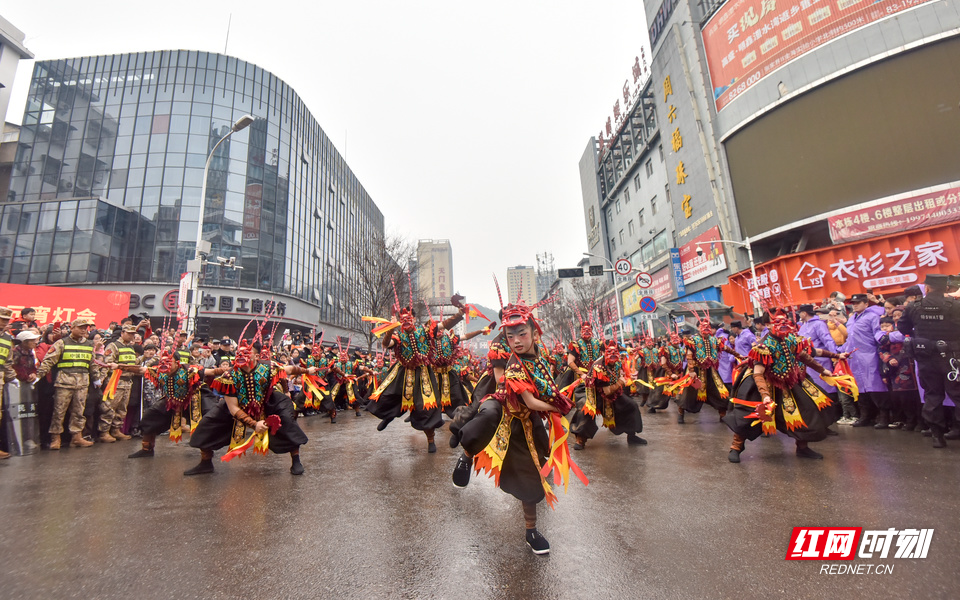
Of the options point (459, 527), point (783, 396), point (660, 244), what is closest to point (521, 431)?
point (459, 527)

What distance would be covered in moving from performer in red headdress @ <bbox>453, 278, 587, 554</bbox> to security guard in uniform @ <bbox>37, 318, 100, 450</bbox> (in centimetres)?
799

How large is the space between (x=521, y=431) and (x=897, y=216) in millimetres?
22396

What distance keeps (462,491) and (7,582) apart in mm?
3334

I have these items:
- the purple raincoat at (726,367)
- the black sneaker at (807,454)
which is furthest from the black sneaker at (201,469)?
the purple raincoat at (726,367)

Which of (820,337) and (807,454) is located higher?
(820,337)

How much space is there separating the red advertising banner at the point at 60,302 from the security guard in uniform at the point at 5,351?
314 inches

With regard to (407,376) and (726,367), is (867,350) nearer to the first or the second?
(726,367)

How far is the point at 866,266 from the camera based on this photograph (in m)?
18.5

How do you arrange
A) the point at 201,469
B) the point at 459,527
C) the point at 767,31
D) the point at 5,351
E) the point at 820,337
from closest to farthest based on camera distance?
the point at 459,527 → the point at 201,469 → the point at 5,351 → the point at 820,337 → the point at 767,31

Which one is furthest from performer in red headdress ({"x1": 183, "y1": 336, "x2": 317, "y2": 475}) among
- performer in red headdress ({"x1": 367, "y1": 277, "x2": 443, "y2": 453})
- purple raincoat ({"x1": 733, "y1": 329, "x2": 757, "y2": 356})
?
purple raincoat ({"x1": 733, "y1": 329, "x2": 757, "y2": 356})

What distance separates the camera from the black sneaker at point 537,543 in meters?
3.04

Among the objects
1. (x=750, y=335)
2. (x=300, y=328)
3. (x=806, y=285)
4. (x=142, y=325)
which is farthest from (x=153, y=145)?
(x=806, y=285)

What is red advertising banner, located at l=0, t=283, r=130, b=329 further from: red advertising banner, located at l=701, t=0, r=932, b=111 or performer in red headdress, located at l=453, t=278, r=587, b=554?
red advertising banner, located at l=701, t=0, r=932, b=111

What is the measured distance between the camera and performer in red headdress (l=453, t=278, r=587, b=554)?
3.32 metres
